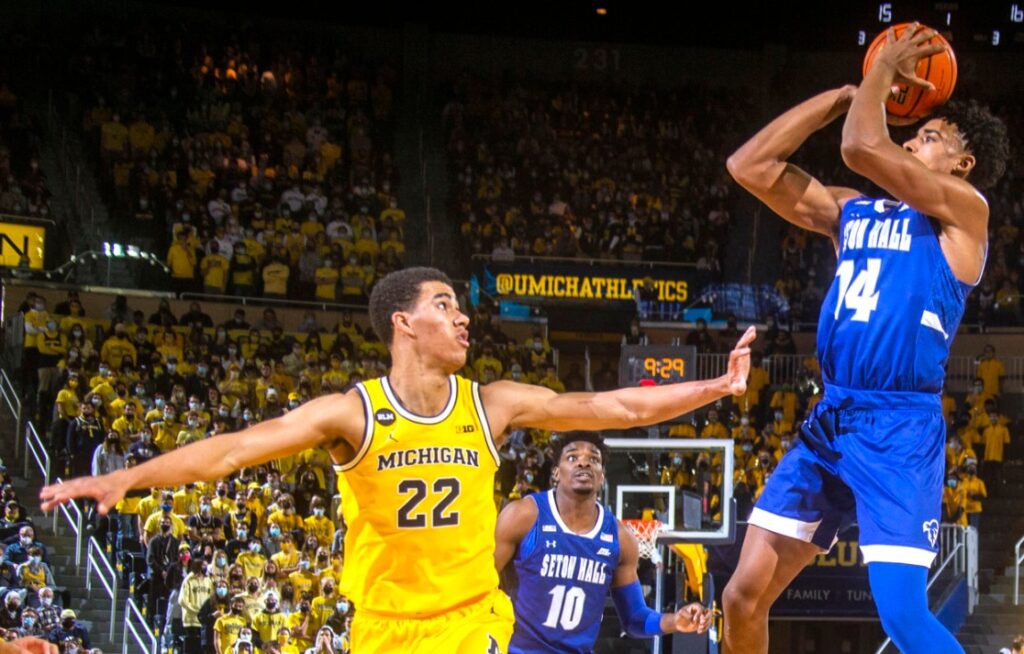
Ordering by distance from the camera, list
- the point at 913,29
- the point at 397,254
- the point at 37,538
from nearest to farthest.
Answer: the point at 913,29 < the point at 37,538 < the point at 397,254

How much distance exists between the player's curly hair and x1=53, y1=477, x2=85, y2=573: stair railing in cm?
1200

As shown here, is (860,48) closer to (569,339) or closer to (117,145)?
(569,339)

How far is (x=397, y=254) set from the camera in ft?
74.2

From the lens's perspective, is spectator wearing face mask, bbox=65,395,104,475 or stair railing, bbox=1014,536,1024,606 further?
stair railing, bbox=1014,536,1024,606

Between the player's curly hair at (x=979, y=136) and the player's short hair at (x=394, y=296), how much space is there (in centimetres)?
217

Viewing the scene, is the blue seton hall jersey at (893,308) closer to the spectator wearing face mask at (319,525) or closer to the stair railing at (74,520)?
the spectator wearing face mask at (319,525)

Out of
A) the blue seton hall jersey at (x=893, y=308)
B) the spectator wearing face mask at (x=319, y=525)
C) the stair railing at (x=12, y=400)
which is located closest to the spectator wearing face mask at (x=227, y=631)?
the spectator wearing face mask at (x=319, y=525)

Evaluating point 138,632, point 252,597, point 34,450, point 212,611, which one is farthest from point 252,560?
point 34,450

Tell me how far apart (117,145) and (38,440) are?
735cm

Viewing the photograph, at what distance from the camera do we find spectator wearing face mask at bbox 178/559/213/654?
13822 millimetres

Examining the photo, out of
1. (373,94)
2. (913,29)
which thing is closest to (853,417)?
(913,29)

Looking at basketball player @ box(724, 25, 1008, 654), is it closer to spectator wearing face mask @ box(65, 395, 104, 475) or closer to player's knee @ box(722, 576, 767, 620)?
player's knee @ box(722, 576, 767, 620)

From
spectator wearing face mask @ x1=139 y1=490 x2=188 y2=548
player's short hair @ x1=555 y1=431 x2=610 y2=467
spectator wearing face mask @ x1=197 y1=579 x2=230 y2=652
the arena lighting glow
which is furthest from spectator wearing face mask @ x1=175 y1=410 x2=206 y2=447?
player's short hair @ x1=555 y1=431 x2=610 y2=467

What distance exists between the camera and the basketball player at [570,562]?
7402mm
